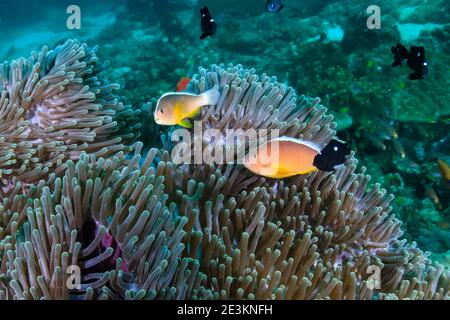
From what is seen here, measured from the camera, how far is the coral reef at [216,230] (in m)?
2.12

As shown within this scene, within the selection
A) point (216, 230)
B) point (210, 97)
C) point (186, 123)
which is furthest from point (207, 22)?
point (216, 230)

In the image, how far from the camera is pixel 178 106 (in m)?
2.98

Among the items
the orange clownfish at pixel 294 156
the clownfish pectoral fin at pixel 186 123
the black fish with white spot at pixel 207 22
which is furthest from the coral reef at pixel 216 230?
the black fish with white spot at pixel 207 22

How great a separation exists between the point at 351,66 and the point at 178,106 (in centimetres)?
687

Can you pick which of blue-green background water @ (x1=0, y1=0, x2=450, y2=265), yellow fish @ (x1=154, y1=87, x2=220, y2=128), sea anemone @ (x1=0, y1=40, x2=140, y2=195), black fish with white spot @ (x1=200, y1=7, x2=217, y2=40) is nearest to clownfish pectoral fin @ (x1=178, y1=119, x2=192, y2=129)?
yellow fish @ (x1=154, y1=87, x2=220, y2=128)

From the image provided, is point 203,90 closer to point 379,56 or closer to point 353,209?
point 353,209

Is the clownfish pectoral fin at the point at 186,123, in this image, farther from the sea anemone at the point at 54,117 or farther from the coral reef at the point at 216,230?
the sea anemone at the point at 54,117

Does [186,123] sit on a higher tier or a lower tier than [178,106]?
lower

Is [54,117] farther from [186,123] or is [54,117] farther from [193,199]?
[193,199]

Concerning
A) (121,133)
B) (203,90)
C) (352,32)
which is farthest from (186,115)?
(352,32)

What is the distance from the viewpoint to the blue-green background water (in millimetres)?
5867

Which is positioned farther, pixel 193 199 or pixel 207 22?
→ pixel 207 22

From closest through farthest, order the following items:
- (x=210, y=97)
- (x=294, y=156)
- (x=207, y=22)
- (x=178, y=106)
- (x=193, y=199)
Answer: (x=294, y=156) < (x=193, y=199) < (x=178, y=106) < (x=210, y=97) < (x=207, y=22)

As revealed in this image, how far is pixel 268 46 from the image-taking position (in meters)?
13.4
